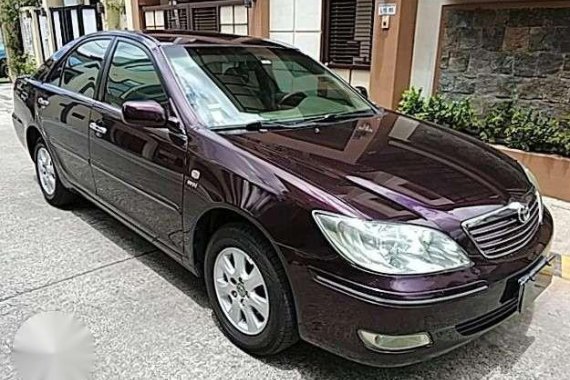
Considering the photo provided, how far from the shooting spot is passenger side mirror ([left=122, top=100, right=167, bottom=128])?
2781 millimetres

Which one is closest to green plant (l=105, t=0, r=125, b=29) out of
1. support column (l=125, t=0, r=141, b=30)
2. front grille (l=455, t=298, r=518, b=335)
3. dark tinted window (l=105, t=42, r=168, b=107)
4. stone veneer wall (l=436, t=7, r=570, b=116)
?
support column (l=125, t=0, r=141, b=30)

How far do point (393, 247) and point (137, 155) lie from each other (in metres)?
1.76

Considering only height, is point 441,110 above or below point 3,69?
above

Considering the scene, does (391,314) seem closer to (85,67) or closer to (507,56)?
(85,67)

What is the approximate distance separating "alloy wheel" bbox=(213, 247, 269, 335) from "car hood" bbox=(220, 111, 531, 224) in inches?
20.5

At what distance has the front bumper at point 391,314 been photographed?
1956 millimetres

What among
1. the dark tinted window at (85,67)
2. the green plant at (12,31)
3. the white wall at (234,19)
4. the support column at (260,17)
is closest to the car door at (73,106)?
the dark tinted window at (85,67)

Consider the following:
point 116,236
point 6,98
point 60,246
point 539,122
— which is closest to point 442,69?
point 539,122

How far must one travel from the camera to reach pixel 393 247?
199 cm

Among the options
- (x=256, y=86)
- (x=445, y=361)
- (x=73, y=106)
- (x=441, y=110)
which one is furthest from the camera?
(x=441, y=110)

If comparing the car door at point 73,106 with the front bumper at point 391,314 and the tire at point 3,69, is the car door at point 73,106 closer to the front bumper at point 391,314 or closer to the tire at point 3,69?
the front bumper at point 391,314

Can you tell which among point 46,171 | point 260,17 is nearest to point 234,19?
point 260,17

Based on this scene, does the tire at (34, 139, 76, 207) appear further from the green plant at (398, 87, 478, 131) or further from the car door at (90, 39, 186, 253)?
the green plant at (398, 87, 478, 131)

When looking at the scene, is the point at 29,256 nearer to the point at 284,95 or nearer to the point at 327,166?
the point at 284,95
